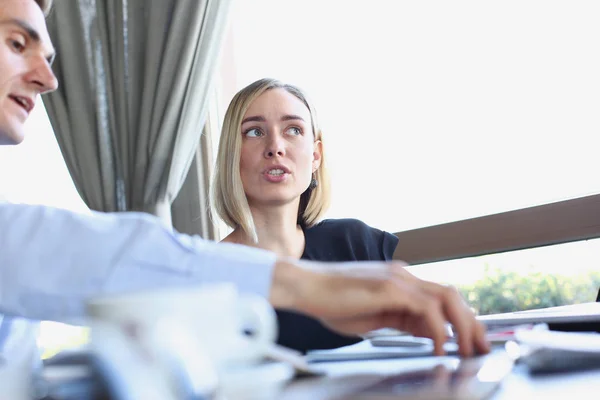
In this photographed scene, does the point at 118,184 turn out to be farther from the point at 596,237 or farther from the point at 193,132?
the point at 596,237

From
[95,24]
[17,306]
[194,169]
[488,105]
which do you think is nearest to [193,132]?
[194,169]

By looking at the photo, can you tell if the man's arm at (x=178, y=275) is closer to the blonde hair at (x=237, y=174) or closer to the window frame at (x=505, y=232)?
the blonde hair at (x=237, y=174)

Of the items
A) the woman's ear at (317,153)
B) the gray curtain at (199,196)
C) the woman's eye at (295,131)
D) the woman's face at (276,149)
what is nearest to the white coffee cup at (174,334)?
the woman's face at (276,149)

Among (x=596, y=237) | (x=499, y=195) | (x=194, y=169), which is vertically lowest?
(x=596, y=237)

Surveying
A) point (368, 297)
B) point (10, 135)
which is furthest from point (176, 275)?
point (10, 135)

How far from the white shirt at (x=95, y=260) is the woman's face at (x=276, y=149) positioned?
1.12 metres

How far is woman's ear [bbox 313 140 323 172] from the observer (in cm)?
224

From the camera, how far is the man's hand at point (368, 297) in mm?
736

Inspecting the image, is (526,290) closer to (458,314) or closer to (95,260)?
(458,314)

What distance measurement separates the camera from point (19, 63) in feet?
5.18

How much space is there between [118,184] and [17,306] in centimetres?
208

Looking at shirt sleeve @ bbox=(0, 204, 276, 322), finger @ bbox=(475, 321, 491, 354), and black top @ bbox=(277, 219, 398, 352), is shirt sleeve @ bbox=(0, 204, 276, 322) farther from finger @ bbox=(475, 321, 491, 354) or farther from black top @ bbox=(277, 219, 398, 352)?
black top @ bbox=(277, 219, 398, 352)

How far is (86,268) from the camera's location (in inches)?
33.7

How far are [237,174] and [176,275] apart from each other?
1.28m
